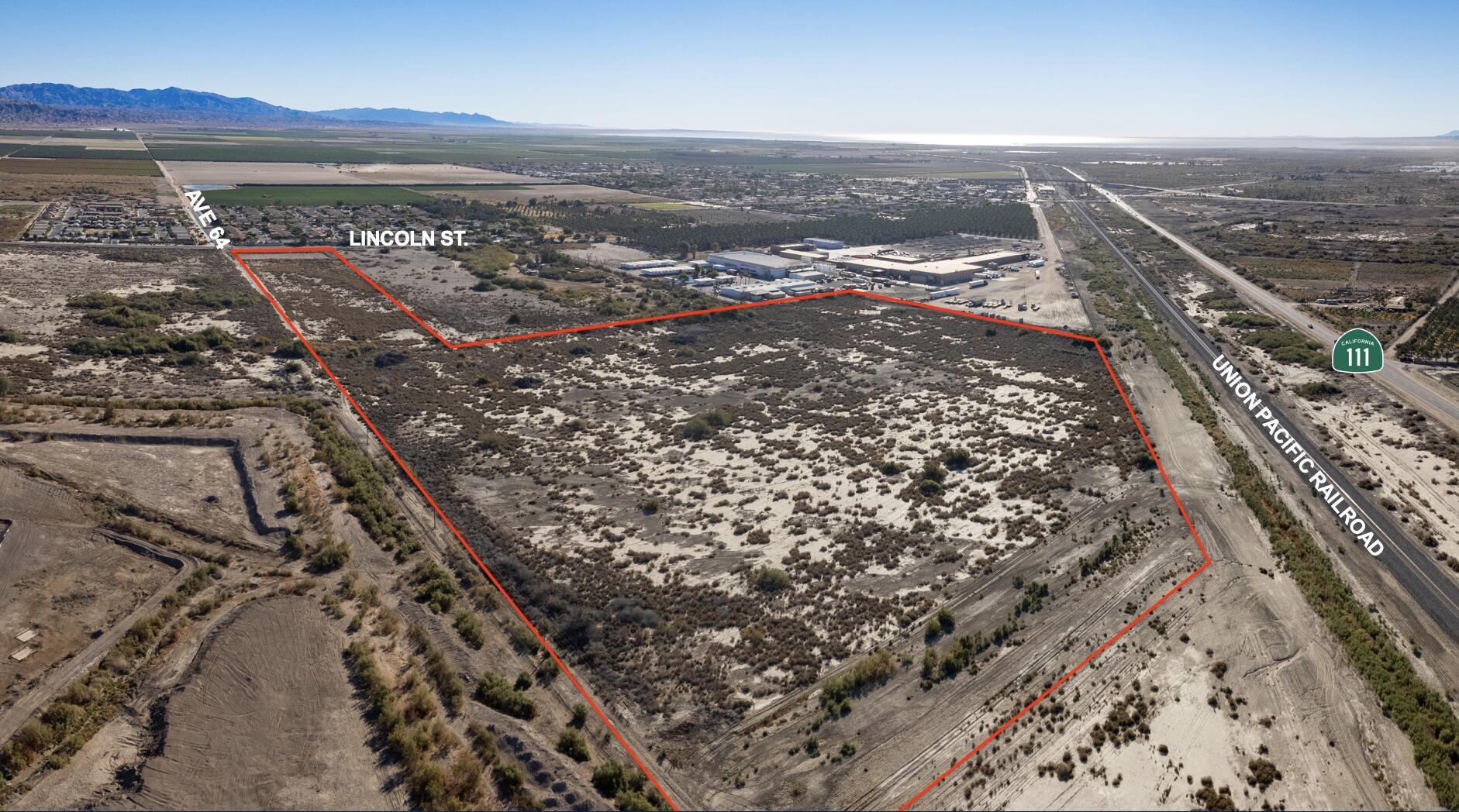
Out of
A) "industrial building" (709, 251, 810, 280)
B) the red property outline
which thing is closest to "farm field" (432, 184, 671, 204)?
the red property outline

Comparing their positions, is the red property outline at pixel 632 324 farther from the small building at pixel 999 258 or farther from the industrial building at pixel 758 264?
the small building at pixel 999 258

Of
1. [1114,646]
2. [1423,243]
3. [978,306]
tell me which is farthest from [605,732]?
[1423,243]

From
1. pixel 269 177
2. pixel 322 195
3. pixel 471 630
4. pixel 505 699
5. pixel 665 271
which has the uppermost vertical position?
pixel 269 177

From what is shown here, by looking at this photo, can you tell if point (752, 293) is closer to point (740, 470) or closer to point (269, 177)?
point (740, 470)

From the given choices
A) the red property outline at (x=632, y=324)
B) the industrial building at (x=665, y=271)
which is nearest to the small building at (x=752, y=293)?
the red property outline at (x=632, y=324)

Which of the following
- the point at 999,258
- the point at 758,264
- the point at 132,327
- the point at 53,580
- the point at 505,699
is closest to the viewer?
the point at 505,699

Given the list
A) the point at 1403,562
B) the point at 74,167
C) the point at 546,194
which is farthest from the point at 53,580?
the point at 74,167

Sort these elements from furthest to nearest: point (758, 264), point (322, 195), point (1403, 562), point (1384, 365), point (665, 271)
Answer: point (322, 195) → point (758, 264) → point (665, 271) → point (1384, 365) → point (1403, 562)
